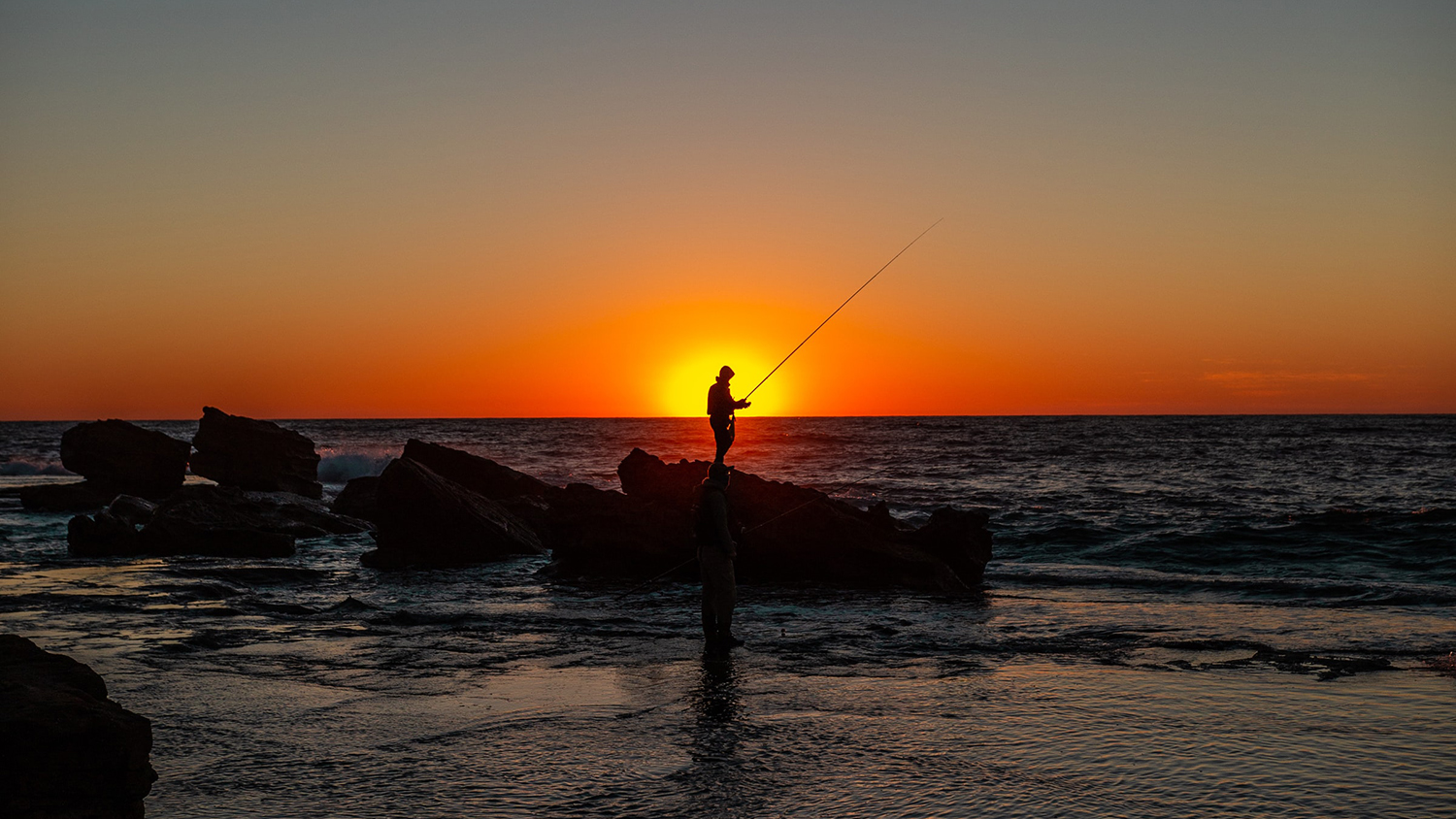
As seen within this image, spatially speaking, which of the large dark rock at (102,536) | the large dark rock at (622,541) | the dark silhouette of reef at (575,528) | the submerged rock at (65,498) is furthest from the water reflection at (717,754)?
the submerged rock at (65,498)

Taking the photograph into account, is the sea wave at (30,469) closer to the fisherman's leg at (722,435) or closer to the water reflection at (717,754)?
the fisherman's leg at (722,435)

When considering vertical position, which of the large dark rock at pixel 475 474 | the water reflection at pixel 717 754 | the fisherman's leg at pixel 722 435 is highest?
the fisherman's leg at pixel 722 435

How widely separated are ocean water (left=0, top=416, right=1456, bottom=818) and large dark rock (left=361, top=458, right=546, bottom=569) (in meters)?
0.93

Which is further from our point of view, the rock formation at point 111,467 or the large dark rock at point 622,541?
the rock formation at point 111,467

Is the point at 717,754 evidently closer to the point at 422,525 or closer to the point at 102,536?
the point at 422,525

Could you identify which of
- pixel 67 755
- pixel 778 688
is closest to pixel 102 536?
pixel 778 688

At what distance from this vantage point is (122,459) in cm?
2770

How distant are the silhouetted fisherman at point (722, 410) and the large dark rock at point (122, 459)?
22091mm

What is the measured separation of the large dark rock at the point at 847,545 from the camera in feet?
46.4

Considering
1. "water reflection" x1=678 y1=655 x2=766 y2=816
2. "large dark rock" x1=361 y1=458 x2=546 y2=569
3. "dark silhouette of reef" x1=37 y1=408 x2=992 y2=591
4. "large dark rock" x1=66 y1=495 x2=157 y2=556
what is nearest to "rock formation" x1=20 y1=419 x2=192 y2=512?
"dark silhouette of reef" x1=37 y1=408 x2=992 y2=591

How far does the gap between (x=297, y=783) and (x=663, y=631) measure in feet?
17.4

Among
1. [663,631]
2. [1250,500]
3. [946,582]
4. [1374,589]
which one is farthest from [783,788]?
[1250,500]

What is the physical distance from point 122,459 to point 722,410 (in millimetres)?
23321

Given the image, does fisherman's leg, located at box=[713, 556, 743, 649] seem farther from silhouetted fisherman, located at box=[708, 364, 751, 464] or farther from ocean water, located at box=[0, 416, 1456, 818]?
silhouetted fisherman, located at box=[708, 364, 751, 464]
